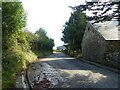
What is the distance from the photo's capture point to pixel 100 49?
114ft

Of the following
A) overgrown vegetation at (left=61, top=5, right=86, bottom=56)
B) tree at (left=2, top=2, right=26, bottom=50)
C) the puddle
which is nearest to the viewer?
the puddle

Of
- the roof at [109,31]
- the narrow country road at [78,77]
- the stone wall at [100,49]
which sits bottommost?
the narrow country road at [78,77]

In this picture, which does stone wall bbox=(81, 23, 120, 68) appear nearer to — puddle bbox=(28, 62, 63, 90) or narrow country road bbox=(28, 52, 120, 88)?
narrow country road bbox=(28, 52, 120, 88)

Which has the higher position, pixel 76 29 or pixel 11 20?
pixel 76 29

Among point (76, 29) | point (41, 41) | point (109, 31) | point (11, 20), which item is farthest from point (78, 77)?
point (41, 41)

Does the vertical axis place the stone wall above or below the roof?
below

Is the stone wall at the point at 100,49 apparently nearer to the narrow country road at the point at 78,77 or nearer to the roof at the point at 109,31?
the roof at the point at 109,31

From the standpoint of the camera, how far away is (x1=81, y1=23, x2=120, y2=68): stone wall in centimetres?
2821

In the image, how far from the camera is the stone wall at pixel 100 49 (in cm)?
2821

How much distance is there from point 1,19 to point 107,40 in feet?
57.0

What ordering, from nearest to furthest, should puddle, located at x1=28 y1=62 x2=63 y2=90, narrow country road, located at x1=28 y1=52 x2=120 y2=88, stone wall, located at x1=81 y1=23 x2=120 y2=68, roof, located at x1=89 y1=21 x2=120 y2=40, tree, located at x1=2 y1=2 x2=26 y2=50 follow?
1. puddle, located at x1=28 y1=62 x2=63 y2=90
2. narrow country road, located at x1=28 y1=52 x2=120 y2=88
3. tree, located at x1=2 y1=2 x2=26 y2=50
4. stone wall, located at x1=81 y1=23 x2=120 y2=68
5. roof, located at x1=89 y1=21 x2=120 y2=40

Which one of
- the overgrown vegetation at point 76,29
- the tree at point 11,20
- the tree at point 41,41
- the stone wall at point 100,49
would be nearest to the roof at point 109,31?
the stone wall at point 100,49

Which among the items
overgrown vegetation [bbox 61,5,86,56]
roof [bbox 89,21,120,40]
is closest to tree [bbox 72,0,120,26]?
roof [bbox 89,21,120,40]

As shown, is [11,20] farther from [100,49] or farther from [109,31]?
[109,31]
